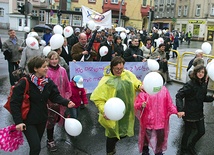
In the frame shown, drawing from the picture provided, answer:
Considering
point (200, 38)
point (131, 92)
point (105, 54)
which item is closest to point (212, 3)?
point (200, 38)

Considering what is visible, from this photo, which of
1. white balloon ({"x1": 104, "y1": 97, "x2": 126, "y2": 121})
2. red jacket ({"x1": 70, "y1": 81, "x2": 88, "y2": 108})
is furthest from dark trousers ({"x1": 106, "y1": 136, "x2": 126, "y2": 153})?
red jacket ({"x1": 70, "y1": 81, "x2": 88, "y2": 108})

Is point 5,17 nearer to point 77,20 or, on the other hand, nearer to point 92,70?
point 77,20

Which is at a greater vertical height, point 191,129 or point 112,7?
point 112,7

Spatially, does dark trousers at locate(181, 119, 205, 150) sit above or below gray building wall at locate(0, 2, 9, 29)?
below

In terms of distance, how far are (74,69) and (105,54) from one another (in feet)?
4.67

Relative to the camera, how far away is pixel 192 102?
4199 millimetres

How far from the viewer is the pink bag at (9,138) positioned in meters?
3.36

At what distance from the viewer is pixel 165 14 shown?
63.2 m

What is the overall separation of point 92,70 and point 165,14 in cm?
6000

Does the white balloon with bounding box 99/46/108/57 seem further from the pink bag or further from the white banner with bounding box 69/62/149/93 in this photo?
the pink bag

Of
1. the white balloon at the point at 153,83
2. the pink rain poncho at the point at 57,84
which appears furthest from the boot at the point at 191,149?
the pink rain poncho at the point at 57,84

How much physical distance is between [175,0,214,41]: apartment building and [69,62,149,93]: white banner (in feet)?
145

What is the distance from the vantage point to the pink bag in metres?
3.36

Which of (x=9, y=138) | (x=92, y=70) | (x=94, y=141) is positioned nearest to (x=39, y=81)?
(x=9, y=138)
